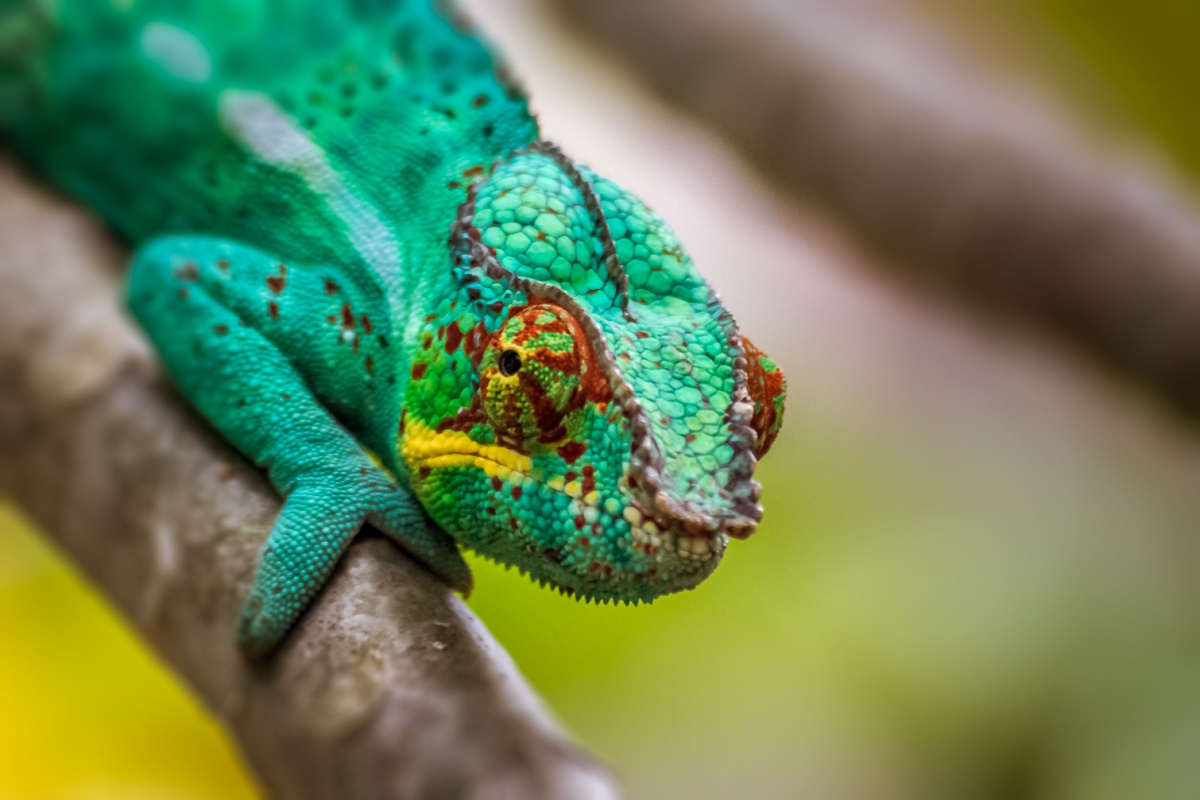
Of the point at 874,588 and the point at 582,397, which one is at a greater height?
the point at 582,397

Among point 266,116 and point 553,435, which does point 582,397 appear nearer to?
point 553,435

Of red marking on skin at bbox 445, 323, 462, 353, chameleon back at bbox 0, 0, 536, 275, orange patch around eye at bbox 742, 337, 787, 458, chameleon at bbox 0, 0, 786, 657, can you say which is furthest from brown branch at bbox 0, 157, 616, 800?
orange patch around eye at bbox 742, 337, 787, 458

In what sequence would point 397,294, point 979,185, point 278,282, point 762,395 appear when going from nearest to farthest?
point 762,395
point 397,294
point 278,282
point 979,185

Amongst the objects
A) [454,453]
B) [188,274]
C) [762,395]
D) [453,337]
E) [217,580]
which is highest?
[762,395]

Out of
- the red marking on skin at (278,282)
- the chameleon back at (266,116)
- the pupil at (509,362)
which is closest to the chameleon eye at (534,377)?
the pupil at (509,362)

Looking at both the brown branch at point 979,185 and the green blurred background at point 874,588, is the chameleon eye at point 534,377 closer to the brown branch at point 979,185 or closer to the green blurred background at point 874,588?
the green blurred background at point 874,588

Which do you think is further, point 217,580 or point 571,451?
point 217,580

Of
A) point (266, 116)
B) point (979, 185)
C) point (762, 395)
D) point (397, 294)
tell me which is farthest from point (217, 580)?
point (979, 185)
